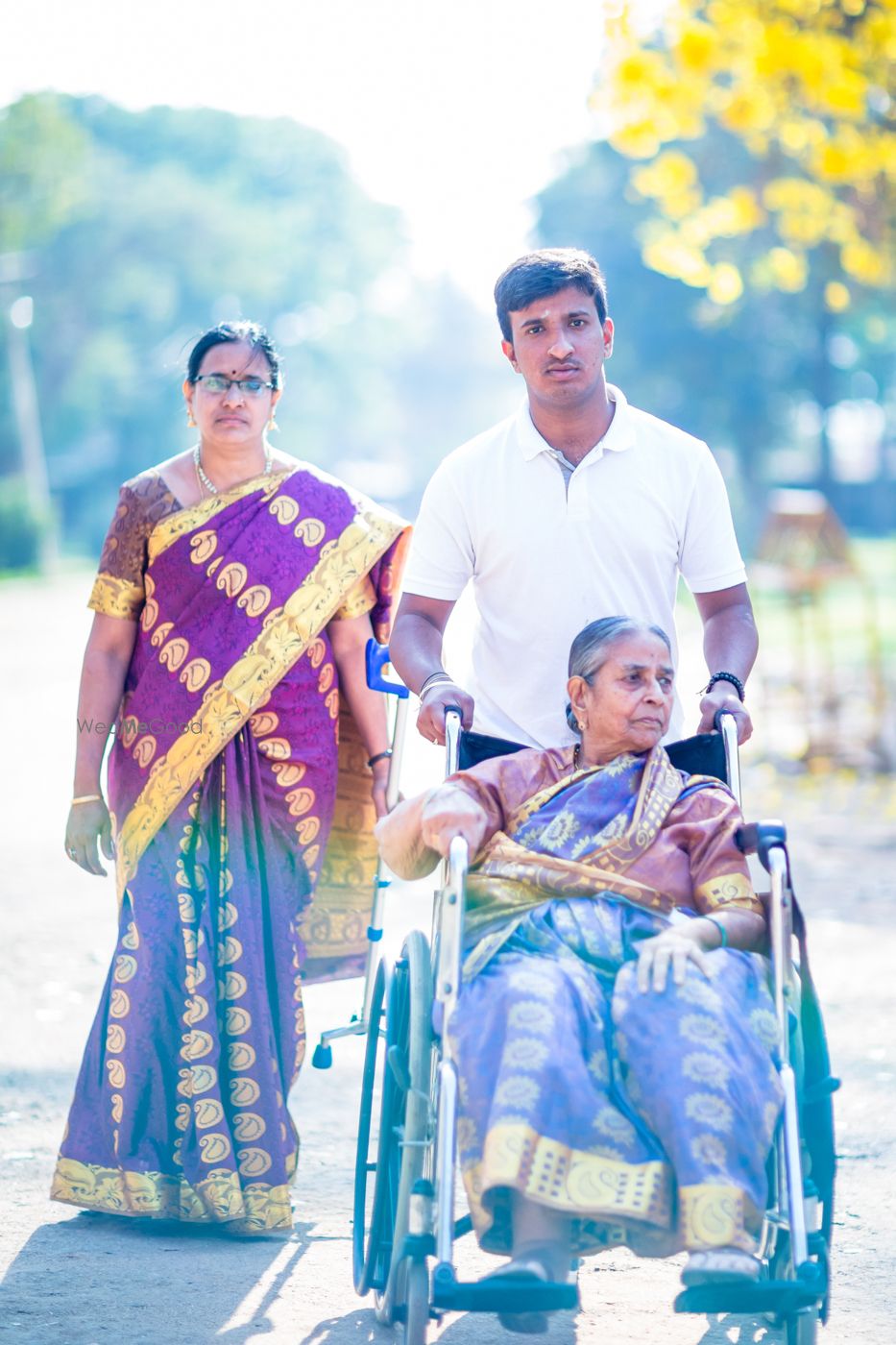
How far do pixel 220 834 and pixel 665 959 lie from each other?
5.82ft

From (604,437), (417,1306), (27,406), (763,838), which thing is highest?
(27,406)

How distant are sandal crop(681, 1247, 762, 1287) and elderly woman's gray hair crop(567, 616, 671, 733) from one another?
1196 mm

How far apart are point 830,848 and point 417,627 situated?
6208 mm

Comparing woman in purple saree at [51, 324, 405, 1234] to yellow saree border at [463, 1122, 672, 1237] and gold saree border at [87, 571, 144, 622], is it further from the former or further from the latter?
yellow saree border at [463, 1122, 672, 1237]

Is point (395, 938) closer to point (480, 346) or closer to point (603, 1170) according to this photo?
point (603, 1170)

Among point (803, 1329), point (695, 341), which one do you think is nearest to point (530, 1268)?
point (803, 1329)

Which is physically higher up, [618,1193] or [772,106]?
[772,106]

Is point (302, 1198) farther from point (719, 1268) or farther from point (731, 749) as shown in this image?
point (719, 1268)

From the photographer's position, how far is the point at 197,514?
4.96 metres

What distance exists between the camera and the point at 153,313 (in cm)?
5594

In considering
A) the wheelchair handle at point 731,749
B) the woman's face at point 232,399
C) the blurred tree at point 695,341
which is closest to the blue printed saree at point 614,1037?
the wheelchair handle at point 731,749

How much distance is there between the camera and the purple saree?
4609 millimetres

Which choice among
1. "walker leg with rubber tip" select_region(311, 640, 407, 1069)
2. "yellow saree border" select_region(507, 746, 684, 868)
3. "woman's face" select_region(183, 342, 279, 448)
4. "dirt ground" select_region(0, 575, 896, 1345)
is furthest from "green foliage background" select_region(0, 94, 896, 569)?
"yellow saree border" select_region(507, 746, 684, 868)

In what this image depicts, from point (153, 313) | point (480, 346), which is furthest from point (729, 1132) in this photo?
point (480, 346)
